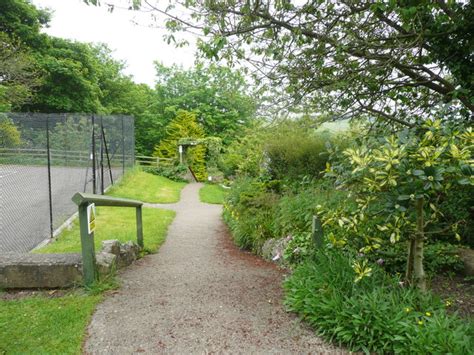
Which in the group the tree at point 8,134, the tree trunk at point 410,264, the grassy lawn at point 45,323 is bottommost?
the grassy lawn at point 45,323

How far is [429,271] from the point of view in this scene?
3.18 meters

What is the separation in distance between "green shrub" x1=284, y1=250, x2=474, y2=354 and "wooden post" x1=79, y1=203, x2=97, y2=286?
70.2 inches

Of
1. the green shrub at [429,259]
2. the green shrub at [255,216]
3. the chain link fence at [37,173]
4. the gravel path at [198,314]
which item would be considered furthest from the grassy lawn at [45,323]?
the green shrub at [255,216]

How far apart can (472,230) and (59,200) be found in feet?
22.9

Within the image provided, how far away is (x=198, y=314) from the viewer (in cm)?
260

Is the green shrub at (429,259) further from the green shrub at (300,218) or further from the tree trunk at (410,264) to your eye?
the green shrub at (300,218)

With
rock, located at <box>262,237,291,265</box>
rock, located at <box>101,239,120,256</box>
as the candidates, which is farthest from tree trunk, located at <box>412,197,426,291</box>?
rock, located at <box>101,239,120,256</box>

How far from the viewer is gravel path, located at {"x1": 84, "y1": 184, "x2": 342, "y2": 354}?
218 centimetres

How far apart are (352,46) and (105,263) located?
351cm

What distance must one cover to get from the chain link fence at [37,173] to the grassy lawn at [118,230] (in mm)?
363

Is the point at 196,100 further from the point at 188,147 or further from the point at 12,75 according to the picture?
the point at 12,75

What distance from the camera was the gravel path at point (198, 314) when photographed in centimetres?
A: 218

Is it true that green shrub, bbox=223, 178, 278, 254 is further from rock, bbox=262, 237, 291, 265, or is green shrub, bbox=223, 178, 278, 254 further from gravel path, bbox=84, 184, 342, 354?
gravel path, bbox=84, 184, 342, 354

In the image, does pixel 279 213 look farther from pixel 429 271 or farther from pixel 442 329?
pixel 442 329
